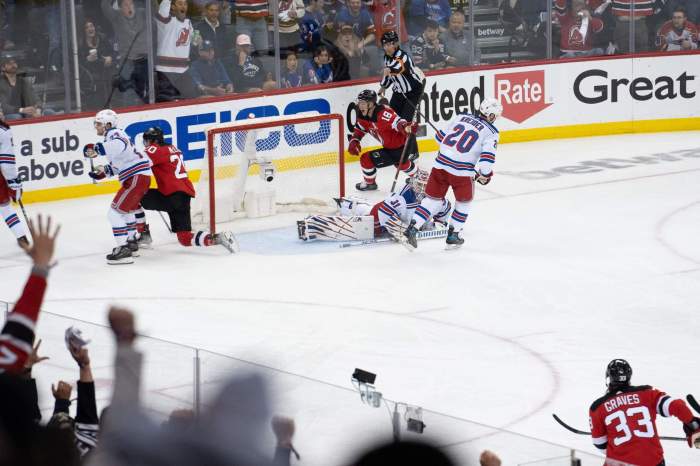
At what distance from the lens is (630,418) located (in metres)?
5.29

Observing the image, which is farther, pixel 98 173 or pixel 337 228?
pixel 337 228

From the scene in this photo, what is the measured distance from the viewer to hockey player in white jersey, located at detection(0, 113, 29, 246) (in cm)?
970

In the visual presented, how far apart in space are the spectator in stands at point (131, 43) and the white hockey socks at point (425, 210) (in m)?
3.26

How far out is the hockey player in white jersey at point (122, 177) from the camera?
9711 millimetres

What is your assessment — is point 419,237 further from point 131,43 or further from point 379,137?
point 131,43

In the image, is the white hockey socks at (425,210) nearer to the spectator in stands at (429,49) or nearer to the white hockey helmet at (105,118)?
the white hockey helmet at (105,118)

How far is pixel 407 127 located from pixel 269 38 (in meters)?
2.08

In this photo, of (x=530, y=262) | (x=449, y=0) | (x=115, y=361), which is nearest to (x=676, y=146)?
(x=449, y=0)

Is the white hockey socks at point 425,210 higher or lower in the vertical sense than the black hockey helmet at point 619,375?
lower

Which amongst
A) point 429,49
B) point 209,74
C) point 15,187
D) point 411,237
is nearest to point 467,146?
point 411,237

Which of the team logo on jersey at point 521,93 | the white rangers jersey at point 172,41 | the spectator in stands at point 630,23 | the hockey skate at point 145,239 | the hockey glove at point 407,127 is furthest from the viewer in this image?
the spectator in stands at point 630,23

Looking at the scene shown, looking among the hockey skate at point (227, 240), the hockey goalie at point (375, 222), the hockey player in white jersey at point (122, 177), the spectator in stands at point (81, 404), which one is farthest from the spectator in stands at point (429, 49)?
the spectator in stands at point (81, 404)

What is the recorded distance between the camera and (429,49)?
1400 cm

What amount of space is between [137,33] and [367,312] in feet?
15.4
